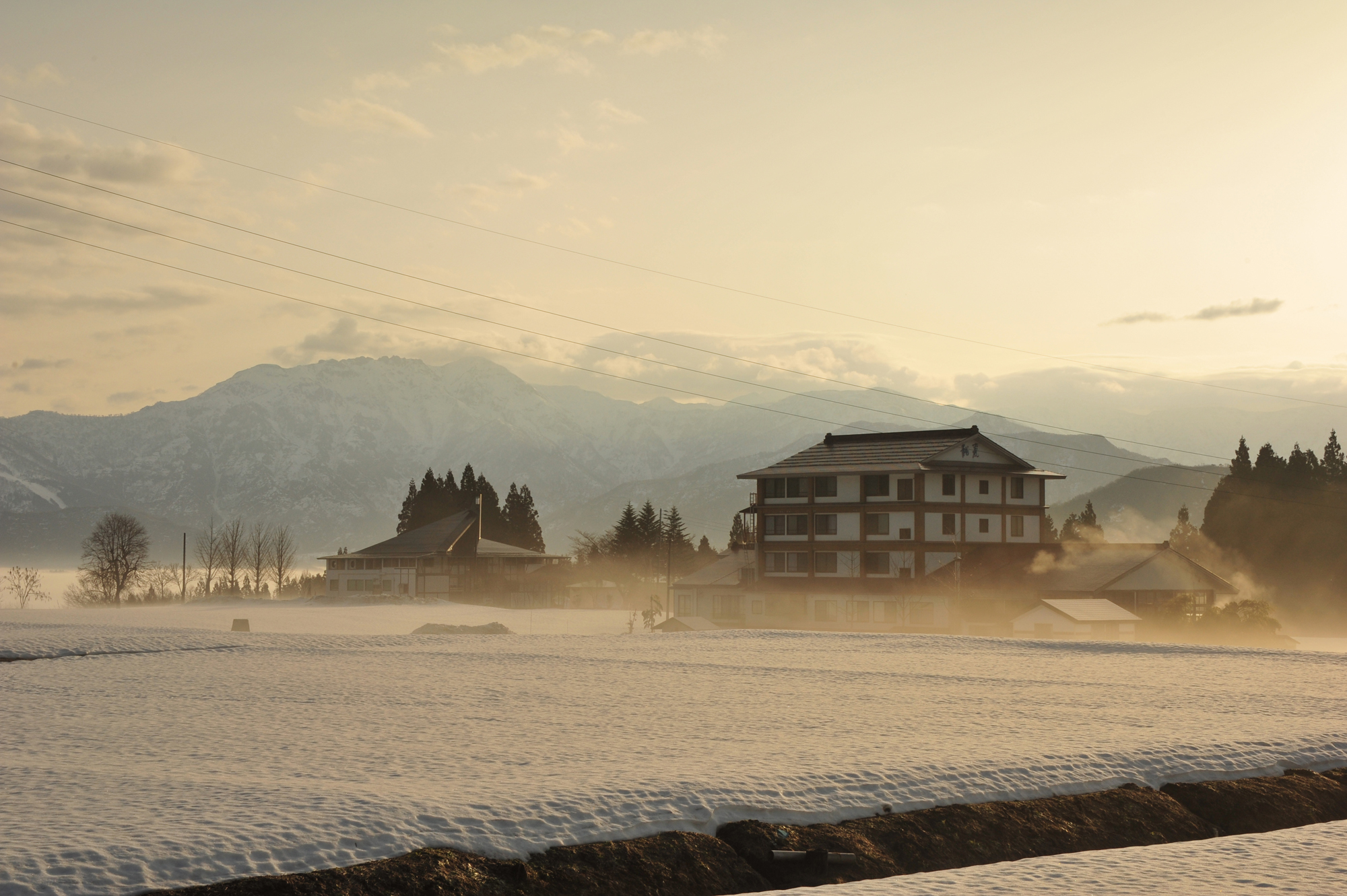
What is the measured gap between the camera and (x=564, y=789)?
1292cm

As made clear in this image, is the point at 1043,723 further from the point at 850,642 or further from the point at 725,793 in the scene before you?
the point at 850,642

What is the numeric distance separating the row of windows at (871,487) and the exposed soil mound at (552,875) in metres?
63.1

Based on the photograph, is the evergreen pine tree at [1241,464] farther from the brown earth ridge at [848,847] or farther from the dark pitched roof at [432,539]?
the brown earth ridge at [848,847]

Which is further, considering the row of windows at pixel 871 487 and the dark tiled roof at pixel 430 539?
the dark tiled roof at pixel 430 539

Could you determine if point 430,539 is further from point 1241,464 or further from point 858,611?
point 1241,464

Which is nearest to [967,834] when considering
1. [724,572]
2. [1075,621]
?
[1075,621]

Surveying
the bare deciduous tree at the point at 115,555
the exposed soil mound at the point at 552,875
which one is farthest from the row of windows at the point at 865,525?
the exposed soil mound at the point at 552,875

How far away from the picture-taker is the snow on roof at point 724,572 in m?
86.2

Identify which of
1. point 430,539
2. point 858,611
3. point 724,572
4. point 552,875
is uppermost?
point 430,539

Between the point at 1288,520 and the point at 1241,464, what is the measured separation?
7774 mm

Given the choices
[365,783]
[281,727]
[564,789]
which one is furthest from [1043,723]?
[281,727]

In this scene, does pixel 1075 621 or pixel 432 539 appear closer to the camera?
pixel 1075 621

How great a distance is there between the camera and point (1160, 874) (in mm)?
11445

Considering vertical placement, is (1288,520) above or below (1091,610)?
above
